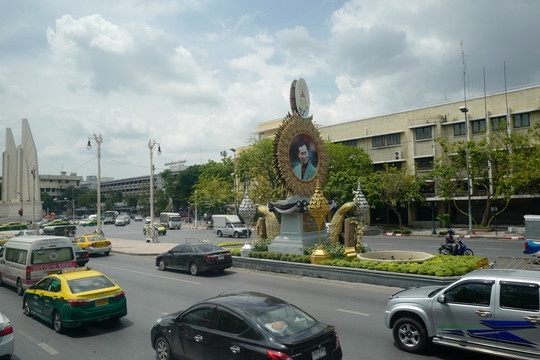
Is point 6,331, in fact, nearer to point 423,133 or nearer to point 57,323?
point 57,323

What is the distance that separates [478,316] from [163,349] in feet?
18.7

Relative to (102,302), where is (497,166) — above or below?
above

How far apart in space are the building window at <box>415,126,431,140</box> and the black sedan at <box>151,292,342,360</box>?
44.1m

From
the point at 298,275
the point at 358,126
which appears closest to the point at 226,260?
the point at 298,275

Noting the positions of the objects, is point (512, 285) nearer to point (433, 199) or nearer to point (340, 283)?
point (340, 283)

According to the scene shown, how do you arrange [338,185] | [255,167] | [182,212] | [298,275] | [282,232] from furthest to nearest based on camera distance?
[182,212]
[255,167]
[338,185]
[282,232]
[298,275]

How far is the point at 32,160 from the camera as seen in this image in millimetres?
84875

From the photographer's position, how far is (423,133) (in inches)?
1823

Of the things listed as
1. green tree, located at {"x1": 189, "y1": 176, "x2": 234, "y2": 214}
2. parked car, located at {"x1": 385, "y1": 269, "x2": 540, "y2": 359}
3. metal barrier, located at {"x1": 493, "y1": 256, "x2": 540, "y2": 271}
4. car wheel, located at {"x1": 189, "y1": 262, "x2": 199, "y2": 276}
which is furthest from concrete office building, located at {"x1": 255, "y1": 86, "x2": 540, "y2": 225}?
parked car, located at {"x1": 385, "y1": 269, "x2": 540, "y2": 359}

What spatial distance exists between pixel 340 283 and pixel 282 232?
17.9 feet

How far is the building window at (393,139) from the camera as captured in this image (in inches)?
1912

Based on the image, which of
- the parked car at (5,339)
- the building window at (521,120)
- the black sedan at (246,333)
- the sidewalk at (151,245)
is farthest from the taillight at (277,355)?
the building window at (521,120)

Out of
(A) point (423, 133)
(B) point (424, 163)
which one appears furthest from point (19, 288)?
(A) point (423, 133)

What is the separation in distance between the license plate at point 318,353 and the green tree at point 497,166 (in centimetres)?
3369
